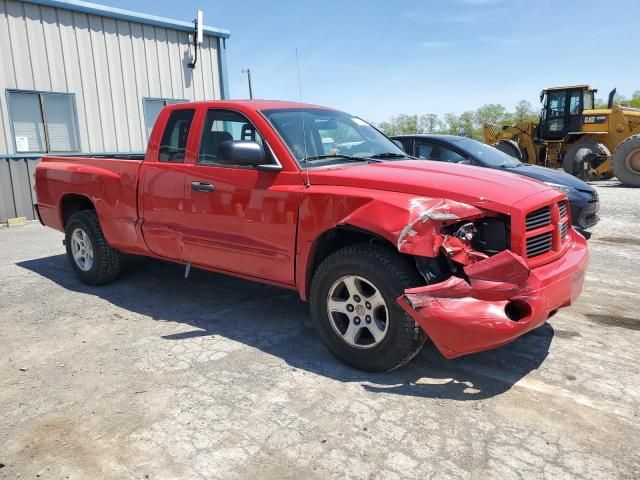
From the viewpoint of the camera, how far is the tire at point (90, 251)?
550 centimetres

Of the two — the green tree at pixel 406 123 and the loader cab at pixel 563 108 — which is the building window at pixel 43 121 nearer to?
the loader cab at pixel 563 108

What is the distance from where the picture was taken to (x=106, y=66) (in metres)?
11.3

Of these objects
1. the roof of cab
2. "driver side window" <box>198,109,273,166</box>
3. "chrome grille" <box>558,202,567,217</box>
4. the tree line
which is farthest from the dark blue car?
the tree line

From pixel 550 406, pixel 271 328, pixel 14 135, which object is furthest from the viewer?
pixel 14 135

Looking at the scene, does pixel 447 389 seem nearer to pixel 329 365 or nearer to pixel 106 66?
pixel 329 365

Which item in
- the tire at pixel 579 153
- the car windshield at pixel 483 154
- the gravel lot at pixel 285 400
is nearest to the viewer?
the gravel lot at pixel 285 400

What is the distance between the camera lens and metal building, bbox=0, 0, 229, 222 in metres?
10.0

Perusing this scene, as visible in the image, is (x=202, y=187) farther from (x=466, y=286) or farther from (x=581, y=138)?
(x=581, y=138)

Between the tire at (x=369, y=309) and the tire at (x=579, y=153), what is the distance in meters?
13.8

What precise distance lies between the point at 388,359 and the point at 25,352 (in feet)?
9.23

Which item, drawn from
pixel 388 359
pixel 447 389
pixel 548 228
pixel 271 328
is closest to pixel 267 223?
pixel 271 328

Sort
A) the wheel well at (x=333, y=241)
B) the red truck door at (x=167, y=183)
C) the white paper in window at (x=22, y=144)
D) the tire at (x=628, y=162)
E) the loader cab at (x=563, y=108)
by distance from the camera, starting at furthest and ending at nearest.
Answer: the loader cab at (x=563, y=108) < the tire at (x=628, y=162) < the white paper in window at (x=22, y=144) < the red truck door at (x=167, y=183) < the wheel well at (x=333, y=241)

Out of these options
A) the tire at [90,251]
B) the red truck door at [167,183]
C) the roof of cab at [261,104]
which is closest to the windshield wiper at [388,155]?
the roof of cab at [261,104]

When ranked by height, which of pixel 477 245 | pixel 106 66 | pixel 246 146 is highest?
pixel 106 66
